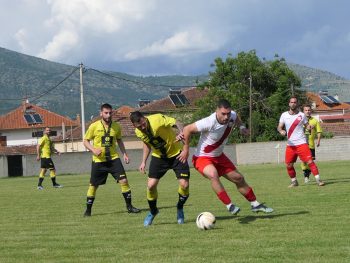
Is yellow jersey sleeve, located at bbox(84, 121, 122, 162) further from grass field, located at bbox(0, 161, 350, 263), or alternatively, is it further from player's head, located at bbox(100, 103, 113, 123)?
grass field, located at bbox(0, 161, 350, 263)

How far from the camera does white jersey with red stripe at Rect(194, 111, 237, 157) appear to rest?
1005 cm

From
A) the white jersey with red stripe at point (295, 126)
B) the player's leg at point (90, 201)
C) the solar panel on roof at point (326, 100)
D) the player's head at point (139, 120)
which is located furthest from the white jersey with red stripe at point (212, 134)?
the solar panel on roof at point (326, 100)

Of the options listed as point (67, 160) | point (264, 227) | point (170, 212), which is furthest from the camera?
point (67, 160)

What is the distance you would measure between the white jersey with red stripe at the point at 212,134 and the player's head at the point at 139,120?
82cm

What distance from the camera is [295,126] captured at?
1609 centimetres

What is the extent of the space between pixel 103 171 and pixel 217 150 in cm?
344

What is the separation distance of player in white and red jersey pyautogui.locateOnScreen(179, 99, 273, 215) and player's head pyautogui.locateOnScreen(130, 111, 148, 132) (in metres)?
0.66

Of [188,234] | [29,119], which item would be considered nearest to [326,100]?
[29,119]

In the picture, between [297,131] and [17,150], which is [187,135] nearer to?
[297,131]

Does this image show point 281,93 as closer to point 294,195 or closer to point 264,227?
point 294,195

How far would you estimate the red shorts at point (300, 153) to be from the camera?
16.2 metres

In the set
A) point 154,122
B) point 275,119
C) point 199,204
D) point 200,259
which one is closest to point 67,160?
point 275,119

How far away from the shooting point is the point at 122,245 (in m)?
8.54

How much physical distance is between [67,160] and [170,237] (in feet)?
121
